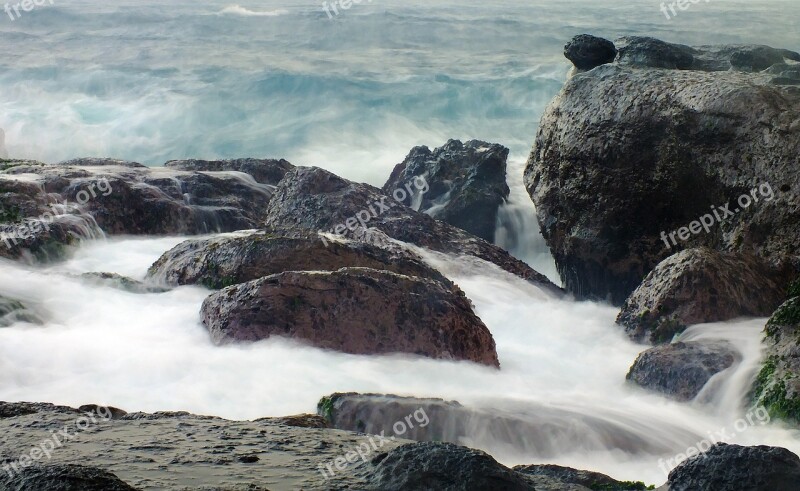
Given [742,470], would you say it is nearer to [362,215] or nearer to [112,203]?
[362,215]

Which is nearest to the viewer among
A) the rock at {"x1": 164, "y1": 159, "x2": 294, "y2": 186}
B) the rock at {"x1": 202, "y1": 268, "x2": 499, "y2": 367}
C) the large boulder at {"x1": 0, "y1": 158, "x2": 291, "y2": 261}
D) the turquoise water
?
the rock at {"x1": 202, "y1": 268, "x2": 499, "y2": 367}

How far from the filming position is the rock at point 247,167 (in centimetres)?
1496

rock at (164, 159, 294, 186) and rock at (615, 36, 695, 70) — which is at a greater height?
rock at (615, 36, 695, 70)

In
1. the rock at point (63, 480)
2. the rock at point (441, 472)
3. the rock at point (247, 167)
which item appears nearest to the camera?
the rock at point (63, 480)

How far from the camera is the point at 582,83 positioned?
38.4 ft

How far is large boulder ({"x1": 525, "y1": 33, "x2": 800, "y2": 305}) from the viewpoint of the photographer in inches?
379

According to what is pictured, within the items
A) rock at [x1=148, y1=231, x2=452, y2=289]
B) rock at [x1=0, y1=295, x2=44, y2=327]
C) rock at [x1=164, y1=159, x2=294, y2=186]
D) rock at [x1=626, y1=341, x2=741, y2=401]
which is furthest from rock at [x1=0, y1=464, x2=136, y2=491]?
rock at [x1=164, y1=159, x2=294, y2=186]

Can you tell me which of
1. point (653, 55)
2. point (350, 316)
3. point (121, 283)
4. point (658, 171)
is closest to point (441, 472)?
point (350, 316)

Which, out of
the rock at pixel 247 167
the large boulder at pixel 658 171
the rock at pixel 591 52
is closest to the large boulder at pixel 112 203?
the rock at pixel 247 167

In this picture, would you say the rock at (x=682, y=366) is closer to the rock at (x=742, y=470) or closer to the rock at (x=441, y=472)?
the rock at (x=742, y=470)

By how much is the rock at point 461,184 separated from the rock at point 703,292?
19.8ft

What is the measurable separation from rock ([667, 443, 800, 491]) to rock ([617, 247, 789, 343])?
5.10 meters

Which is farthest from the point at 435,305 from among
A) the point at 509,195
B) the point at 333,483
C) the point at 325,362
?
the point at 509,195

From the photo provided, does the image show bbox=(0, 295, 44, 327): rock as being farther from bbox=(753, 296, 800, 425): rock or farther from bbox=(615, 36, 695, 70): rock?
bbox=(615, 36, 695, 70): rock
